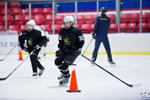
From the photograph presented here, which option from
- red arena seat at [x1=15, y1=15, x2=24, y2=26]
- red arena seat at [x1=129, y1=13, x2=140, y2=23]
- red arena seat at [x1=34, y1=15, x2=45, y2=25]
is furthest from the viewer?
red arena seat at [x1=15, y1=15, x2=24, y2=26]

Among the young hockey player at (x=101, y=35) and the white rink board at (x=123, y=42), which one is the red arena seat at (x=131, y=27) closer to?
the white rink board at (x=123, y=42)

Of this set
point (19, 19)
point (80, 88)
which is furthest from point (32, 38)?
point (19, 19)

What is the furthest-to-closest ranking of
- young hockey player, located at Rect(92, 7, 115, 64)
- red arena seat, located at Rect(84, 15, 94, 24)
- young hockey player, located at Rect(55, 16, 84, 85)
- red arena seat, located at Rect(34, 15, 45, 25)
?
red arena seat, located at Rect(34, 15, 45, 25), red arena seat, located at Rect(84, 15, 94, 24), young hockey player, located at Rect(92, 7, 115, 64), young hockey player, located at Rect(55, 16, 84, 85)

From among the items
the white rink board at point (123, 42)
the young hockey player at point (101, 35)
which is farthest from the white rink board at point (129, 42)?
the young hockey player at point (101, 35)

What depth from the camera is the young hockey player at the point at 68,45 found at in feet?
13.6

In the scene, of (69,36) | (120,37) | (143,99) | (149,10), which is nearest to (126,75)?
(69,36)

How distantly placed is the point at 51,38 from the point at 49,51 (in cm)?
49

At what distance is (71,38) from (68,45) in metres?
0.11

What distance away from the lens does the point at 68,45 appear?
4.17m

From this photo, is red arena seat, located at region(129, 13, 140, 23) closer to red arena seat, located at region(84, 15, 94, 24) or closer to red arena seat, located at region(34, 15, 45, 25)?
red arena seat, located at region(84, 15, 94, 24)

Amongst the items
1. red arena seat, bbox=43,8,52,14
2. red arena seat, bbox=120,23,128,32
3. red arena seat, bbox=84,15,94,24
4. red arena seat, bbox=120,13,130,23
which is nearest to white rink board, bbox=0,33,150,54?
red arena seat, bbox=120,23,128,32

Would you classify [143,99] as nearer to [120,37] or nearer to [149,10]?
[120,37]

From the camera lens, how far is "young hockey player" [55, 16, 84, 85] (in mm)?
4137

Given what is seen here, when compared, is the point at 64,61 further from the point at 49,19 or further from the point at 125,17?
the point at 49,19
